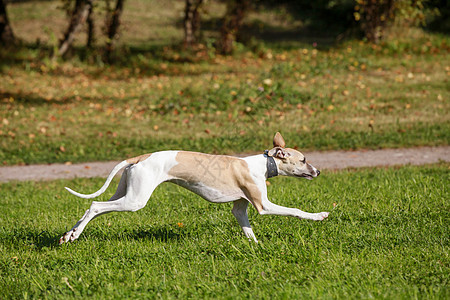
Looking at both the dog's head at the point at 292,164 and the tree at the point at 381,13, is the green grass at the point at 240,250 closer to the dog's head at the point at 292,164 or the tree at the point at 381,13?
the dog's head at the point at 292,164

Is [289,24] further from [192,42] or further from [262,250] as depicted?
[262,250]

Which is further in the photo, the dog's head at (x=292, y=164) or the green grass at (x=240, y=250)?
the dog's head at (x=292, y=164)

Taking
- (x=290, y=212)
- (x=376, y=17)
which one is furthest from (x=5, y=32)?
(x=290, y=212)

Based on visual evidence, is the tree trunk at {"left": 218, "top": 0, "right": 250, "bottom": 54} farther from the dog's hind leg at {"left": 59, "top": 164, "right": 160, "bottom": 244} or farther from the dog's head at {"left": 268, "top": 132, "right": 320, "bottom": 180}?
the dog's hind leg at {"left": 59, "top": 164, "right": 160, "bottom": 244}

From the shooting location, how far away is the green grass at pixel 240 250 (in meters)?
3.87

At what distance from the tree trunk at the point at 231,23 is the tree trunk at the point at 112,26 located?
3.64 metres

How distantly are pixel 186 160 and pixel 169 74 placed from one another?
13.0 metres

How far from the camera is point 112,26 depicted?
18.4 metres

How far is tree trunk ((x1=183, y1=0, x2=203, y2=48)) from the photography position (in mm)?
18516

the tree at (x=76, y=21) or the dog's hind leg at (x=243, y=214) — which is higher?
the dog's hind leg at (x=243, y=214)

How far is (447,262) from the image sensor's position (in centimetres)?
413

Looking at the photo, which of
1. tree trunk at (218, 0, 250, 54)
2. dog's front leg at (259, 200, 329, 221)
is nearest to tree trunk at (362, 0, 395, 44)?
tree trunk at (218, 0, 250, 54)

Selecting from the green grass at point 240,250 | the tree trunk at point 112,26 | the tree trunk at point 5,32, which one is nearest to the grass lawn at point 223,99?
the tree trunk at point 112,26

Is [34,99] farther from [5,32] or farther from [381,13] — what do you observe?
[381,13]
